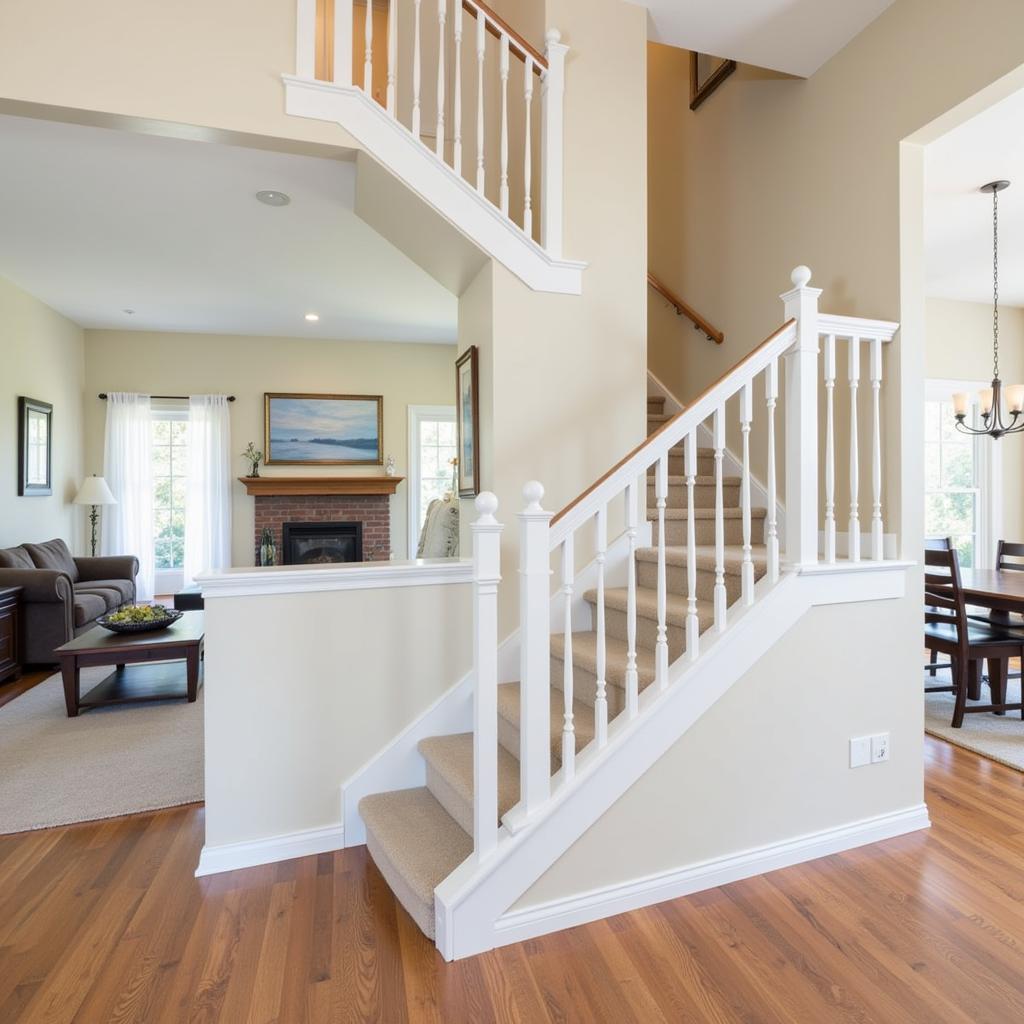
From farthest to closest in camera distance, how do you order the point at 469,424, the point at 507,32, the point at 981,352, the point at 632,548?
the point at 981,352 → the point at 469,424 → the point at 507,32 → the point at 632,548

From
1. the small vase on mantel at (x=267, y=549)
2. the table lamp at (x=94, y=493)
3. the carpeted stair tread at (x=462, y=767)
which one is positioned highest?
the table lamp at (x=94, y=493)

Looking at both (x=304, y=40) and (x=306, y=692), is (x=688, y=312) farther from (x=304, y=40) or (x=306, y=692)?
(x=306, y=692)

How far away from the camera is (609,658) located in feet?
8.14

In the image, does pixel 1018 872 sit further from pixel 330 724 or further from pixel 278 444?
pixel 278 444

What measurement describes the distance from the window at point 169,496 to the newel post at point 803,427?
6.65m

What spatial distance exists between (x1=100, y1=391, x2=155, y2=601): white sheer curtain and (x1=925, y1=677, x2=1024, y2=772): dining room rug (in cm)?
706

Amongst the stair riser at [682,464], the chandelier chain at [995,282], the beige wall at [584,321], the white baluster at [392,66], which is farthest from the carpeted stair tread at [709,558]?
the chandelier chain at [995,282]

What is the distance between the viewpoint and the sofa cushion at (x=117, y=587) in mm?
5754

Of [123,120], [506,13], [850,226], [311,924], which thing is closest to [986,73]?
[850,226]

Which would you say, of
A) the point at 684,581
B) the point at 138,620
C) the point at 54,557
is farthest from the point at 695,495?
the point at 54,557

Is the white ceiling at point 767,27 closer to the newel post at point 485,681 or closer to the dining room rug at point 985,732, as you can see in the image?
the newel post at point 485,681

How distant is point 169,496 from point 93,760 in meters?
4.61

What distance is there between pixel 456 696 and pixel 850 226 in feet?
8.53

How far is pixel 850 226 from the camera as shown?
2.87 metres
